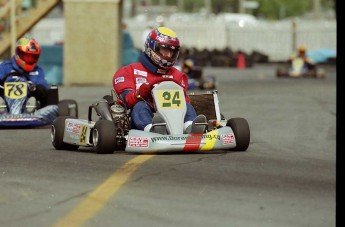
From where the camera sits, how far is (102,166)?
1057 centimetres

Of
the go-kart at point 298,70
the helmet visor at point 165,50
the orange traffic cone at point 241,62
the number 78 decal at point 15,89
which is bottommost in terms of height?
the orange traffic cone at point 241,62

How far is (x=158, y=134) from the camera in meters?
11.7

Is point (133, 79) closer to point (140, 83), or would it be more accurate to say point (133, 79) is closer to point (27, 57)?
point (140, 83)

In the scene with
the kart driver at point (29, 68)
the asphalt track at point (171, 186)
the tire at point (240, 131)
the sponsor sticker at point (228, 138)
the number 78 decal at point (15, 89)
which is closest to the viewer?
the asphalt track at point (171, 186)

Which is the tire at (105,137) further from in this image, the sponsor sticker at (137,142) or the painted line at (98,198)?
the painted line at (98,198)

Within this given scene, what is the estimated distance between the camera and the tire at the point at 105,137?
11523mm

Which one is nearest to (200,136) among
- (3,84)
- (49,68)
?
(3,84)

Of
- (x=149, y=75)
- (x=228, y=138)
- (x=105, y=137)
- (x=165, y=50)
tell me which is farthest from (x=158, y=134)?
(x=165, y=50)

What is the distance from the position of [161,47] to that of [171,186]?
4.09m

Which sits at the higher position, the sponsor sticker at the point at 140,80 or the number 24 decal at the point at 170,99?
the sponsor sticker at the point at 140,80

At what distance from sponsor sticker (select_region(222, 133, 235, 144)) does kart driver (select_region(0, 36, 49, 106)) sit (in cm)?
545

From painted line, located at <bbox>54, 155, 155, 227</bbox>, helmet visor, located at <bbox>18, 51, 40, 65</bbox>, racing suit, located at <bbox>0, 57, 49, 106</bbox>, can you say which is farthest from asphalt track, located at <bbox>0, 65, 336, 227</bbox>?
helmet visor, located at <bbox>18, 51, 40, 65</bbox>

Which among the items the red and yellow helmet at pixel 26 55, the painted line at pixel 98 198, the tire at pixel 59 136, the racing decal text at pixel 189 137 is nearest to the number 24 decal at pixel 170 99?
the racing decal text at pixel 189 137

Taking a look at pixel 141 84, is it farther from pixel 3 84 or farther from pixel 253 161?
pixel 3 84
